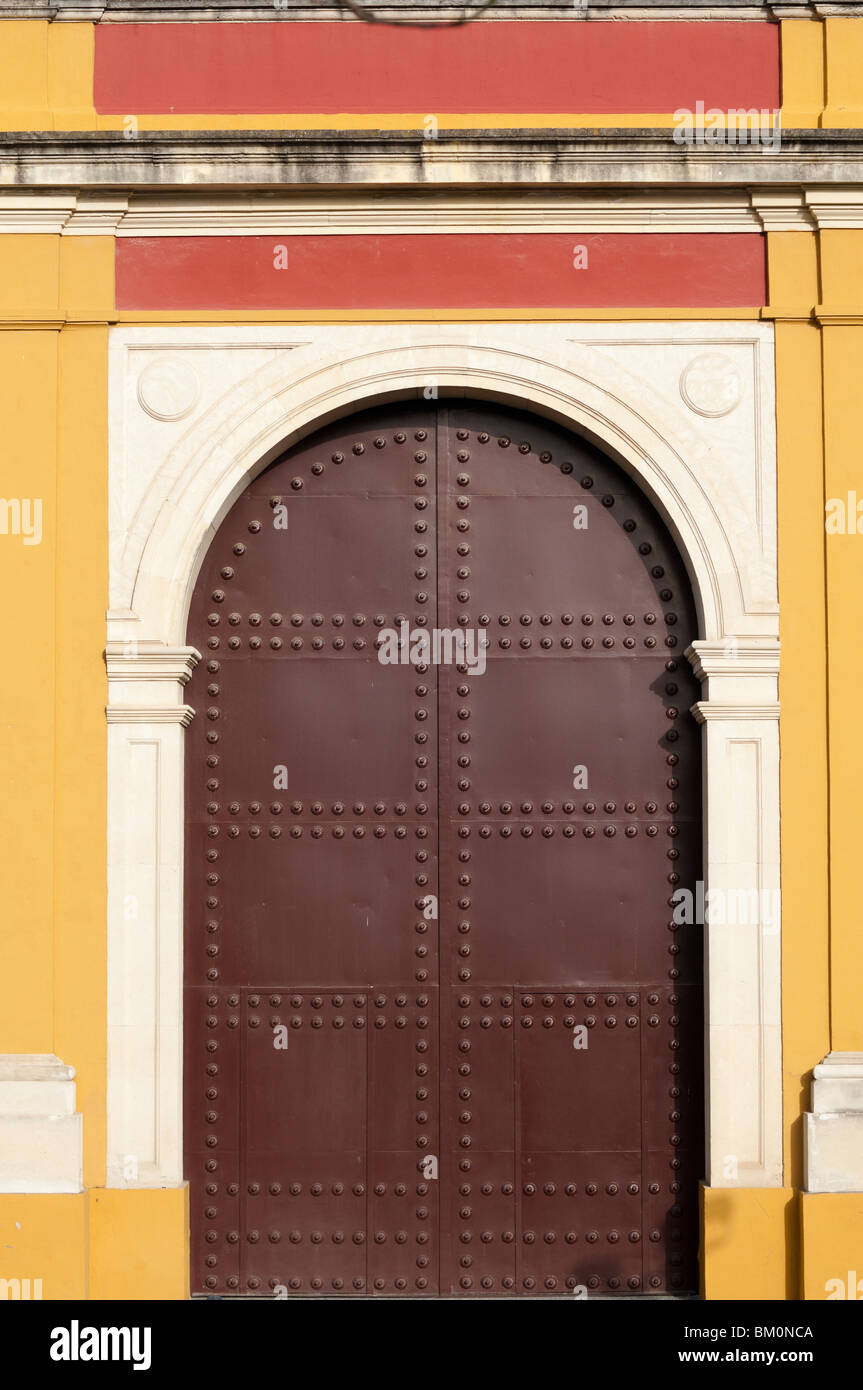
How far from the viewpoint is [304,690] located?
6.70 m

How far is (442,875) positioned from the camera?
6.62 metres

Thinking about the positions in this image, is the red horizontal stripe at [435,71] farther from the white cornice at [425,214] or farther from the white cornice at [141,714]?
the white cornice at [141,714]

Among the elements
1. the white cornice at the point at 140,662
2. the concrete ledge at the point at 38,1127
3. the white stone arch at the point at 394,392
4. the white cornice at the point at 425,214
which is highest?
the white cornice at the point at 425,214

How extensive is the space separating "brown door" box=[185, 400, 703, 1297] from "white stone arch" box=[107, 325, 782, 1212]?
195 mm

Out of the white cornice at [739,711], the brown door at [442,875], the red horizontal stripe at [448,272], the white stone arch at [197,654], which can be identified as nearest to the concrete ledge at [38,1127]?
the white stone arch at [197,654]

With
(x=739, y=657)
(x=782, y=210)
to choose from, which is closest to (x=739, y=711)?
(x=739, y=657)

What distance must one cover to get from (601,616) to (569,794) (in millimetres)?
759

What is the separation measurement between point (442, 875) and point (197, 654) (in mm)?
1354

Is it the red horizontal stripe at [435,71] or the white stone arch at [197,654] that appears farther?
the red horizontal stripe at [435,71]

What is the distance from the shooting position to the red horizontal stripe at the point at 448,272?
6.64 metres

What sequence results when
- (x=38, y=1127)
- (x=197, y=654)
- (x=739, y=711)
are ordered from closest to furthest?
(x=38, y=1127), (x=739, y=711), (x=197, y=654)

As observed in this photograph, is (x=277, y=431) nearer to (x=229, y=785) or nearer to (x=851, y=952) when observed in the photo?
(x=229, y=785)

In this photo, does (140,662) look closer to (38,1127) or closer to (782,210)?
(38,1127)

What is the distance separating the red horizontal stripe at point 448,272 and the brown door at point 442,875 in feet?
1.71
